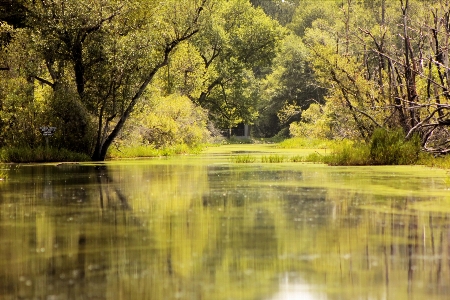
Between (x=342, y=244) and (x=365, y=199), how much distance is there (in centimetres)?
453

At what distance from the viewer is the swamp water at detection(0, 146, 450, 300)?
578 cm

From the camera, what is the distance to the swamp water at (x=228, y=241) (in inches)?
228

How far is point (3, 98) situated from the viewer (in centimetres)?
2728

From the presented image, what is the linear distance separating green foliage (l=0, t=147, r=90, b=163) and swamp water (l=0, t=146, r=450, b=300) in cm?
1162

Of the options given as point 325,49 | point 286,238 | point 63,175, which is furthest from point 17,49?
point 286,238

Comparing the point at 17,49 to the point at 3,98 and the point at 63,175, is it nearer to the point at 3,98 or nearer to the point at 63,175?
the point at 3,98

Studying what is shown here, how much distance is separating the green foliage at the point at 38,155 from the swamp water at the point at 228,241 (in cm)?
1162

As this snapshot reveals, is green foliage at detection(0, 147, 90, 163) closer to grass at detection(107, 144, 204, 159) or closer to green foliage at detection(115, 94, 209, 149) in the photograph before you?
grass at detection(107, 144, 204, 159)

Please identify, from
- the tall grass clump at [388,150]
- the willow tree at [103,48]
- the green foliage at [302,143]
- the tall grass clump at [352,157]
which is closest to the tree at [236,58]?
the green foliage at [302,143]

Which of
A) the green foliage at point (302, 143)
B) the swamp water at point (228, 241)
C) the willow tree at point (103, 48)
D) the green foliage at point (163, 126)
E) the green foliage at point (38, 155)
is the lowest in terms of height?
the green foliage at point (302, 143)

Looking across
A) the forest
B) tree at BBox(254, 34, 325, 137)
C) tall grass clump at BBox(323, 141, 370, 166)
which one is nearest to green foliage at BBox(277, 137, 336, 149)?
tree at BBox(254, 34, 325, 137)

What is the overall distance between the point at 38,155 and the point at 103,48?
462cm

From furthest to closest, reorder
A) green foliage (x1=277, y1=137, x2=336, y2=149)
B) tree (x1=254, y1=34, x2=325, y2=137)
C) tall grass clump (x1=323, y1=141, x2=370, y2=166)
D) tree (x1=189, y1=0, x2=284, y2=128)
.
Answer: tree (x1=254, y1=34, x2=325, y2=137) → tree (x1=189, y1=0, x2=284, y2=128) → green foliage (x1=277, y1=137, x2=336, y2=149) → tall grass clump (x1=323, y1=141, x2=370, y2=166)

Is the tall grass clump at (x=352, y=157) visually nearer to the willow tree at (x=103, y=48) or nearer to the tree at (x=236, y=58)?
the willow tree at (x=103, y=48)
